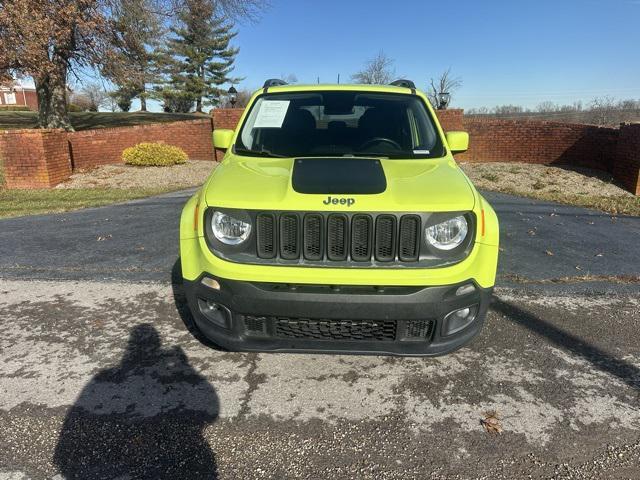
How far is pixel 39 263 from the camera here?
17.5ft

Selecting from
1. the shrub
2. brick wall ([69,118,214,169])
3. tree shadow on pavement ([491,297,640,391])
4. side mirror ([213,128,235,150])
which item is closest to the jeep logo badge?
side mirror ([213,128,235,150])

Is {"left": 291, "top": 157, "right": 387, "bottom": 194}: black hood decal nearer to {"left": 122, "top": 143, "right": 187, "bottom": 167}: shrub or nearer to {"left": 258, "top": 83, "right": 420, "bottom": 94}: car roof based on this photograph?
{"left": 258, "top": 83, "right": 420, "bottom": 94}: car roof

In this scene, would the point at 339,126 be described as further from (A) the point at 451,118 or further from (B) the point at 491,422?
(A) the point at 451,118

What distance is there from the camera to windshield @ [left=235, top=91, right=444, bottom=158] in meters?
3.73

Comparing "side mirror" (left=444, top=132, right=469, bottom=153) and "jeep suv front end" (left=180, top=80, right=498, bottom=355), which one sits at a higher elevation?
"side mirror" (left=444, top=132, right=469, bottom=153)

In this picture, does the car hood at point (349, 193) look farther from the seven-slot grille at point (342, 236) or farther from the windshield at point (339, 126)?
the windshield at point (339, 126)

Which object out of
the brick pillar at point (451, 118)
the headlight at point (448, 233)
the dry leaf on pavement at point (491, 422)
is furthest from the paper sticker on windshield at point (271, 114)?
the brick pillar at point (451, 118)

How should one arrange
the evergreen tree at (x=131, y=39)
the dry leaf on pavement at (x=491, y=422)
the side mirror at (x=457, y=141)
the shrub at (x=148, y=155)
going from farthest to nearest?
the evergreen tree at (x=131, y=39)
the shrub at (x=148, y=155)
the side mirror at (x=457, y=141)
the dry leaf on pavement at (x=491, y=422)

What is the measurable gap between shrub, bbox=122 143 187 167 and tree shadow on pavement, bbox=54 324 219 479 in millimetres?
10878

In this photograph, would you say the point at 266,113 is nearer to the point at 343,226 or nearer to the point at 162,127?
the point at 343,226

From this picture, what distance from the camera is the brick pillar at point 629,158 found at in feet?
33.4

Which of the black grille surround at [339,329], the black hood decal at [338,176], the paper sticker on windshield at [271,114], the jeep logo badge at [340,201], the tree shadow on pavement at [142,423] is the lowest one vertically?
the tree shadow on pavement at [142,423]

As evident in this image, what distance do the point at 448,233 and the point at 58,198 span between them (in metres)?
9.31

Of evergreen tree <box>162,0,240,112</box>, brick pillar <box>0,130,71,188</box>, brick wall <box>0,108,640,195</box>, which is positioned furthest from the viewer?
evergreen tree <box>162,0,240,112</box>
